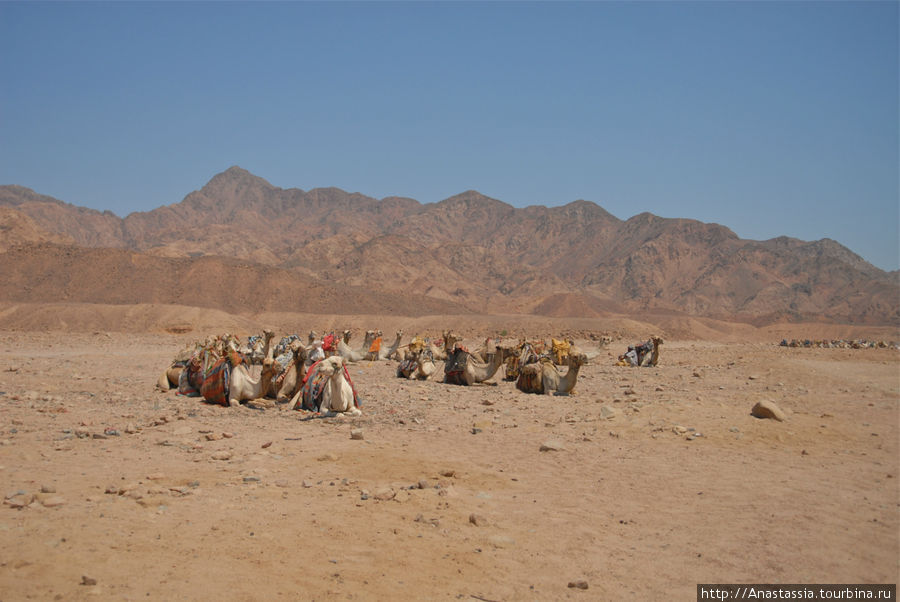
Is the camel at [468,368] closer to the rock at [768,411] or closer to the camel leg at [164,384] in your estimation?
the camel leg at [164,384]

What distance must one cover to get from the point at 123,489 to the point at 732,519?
6219mm

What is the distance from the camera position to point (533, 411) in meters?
13.8

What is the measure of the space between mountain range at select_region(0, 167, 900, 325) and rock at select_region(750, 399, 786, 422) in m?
59.8

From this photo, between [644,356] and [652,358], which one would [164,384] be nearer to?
[644,356]

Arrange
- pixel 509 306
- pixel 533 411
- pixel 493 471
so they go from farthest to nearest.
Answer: pixel 509 306, pixel 533 411, pixel 493 471

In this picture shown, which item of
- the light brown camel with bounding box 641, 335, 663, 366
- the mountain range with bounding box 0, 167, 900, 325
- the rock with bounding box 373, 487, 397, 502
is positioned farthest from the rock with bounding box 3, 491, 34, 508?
the mountain range with bounding box 0, 167, 900, 325

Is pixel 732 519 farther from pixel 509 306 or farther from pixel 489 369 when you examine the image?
pixel 509 306

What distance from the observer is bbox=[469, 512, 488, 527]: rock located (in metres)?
6.82

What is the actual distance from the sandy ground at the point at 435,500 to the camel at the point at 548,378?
8.11ft

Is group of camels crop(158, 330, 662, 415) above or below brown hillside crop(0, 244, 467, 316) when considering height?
below

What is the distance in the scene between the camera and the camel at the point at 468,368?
1853 cm

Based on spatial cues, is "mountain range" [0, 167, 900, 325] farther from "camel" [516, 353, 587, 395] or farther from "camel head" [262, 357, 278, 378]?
"camel head" [262, 357, 278, 378]

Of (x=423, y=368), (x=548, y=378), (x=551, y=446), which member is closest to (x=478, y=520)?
(x=551, y=446)

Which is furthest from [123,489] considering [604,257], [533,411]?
[604,257]
